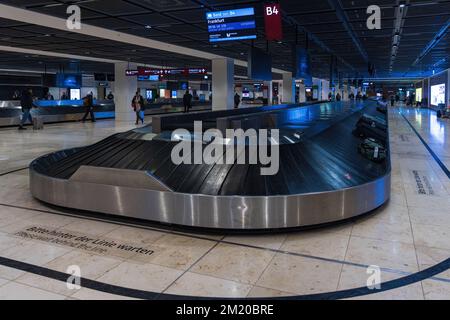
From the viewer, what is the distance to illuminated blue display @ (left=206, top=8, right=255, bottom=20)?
31.3 feet

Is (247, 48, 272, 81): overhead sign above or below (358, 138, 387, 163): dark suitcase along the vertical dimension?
above

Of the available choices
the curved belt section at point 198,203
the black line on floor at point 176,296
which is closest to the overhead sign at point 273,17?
the curved belt section at point 198,203

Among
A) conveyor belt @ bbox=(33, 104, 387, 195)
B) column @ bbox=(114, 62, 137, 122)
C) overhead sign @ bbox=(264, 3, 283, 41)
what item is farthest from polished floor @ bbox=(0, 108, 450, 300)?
column @ bbox=(114, 62, 137, 122)

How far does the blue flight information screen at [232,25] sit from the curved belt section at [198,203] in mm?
5552

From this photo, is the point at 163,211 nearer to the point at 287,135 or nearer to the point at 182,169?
the point at 182,169

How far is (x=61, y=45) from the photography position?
17828mm

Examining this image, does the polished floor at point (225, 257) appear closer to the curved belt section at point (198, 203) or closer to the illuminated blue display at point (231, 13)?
the curved belt section at point (198, 203)

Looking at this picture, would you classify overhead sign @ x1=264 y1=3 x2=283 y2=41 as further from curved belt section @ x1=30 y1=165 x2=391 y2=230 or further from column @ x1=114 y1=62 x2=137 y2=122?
column @ x1=114 y1=62 x2=137 y2=122

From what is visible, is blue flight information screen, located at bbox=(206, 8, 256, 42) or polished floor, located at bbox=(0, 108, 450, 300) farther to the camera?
blue flight information screen, located at bbox=(206, 8, 256, 42)

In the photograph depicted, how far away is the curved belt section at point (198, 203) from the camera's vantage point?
4586 millimetres

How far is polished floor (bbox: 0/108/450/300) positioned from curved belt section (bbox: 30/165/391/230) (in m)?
0.15

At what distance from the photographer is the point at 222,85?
927 inches

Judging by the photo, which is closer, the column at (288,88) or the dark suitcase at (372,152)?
the dark suitcase at (372,152)
